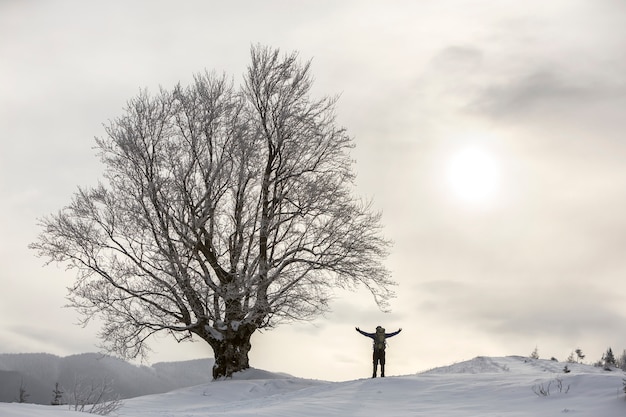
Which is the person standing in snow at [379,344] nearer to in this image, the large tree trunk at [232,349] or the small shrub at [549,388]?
the large tree trunk at [232,349]

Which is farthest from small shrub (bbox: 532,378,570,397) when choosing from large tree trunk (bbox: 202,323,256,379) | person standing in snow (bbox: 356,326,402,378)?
large tree trunk (bbox: 202,323,256,379)

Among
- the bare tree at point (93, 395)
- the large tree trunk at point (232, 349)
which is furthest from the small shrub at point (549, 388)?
the large tree trunk at point (232, 349)

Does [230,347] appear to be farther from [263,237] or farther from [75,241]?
[75,241]

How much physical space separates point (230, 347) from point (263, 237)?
3898mm

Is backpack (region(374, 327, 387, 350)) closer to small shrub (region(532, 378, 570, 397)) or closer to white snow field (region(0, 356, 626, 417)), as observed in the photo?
white snow field (region(0, 356, 626, 417))

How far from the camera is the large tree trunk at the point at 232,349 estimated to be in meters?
23.7

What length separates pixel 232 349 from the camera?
23.8m

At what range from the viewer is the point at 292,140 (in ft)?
79.6

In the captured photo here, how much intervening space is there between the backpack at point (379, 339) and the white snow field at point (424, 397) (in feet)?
6.04

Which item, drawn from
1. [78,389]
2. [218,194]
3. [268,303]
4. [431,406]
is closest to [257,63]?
[218,194]

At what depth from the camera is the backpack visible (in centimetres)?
1981

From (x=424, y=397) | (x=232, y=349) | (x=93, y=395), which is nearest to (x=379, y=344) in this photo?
(x=424, y=397)

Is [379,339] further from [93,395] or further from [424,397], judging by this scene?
[93,395]

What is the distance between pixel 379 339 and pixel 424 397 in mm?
4563
